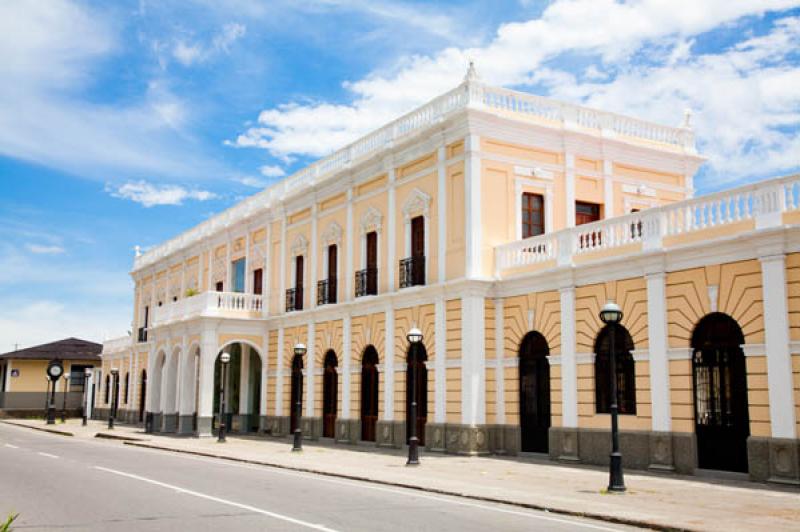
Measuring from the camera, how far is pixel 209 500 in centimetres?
1235

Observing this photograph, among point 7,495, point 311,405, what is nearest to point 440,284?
point 311,405

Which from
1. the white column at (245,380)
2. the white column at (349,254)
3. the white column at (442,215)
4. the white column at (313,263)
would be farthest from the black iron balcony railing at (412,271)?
the white column at (245,380)

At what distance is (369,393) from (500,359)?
6.50m

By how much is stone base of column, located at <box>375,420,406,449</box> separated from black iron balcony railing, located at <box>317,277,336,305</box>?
6043mm

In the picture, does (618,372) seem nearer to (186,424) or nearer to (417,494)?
(417,494)

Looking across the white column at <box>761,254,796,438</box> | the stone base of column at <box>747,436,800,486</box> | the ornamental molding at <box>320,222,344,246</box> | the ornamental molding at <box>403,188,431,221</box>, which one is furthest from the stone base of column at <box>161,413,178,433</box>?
the white column at <box>761,254,796,438</box>

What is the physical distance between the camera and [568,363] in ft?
68.5

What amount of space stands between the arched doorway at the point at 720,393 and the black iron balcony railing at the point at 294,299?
18.6 m

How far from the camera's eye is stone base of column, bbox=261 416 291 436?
33.3m

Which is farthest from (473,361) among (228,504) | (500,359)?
(228,504)

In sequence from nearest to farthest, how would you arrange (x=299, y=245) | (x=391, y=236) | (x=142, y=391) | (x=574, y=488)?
(x=574, y=488) < (x=391, y=236) < (x=299, y=245) < (x=142, y=391)

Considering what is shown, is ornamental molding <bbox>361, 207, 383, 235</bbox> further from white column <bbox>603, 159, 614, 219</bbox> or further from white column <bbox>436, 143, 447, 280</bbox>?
white column <bbox>603, 159, 614, 219</bbox>

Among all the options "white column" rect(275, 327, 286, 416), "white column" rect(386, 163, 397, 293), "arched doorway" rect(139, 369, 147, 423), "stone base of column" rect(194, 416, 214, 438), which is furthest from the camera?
"arched doorway" rect(139, 369, 147, 423)

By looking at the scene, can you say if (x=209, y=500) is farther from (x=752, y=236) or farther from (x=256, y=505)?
(x=752, y=236)
